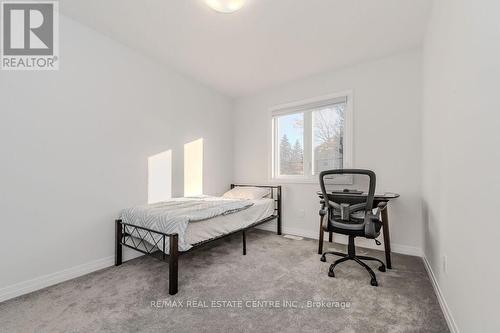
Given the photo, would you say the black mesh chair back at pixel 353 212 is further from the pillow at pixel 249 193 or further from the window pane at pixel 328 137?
the pillow at pixel 249 193

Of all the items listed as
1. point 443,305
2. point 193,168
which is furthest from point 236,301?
point 193,168

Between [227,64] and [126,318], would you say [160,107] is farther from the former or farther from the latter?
[126,318]

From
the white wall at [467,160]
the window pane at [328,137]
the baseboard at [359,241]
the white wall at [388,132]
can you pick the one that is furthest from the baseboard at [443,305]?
the window pane at [328,137]

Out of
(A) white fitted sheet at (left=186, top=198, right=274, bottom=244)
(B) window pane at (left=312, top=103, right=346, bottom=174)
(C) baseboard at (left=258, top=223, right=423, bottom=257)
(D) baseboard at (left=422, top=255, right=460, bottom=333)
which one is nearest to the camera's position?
(D) baseboard at (left=422, top=255, right=460, bottom=333)

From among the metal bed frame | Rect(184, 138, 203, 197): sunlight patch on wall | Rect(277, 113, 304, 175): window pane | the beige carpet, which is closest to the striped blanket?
the metal bed frame

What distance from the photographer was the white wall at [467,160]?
0.96 metres

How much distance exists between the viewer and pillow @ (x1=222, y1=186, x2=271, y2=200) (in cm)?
362

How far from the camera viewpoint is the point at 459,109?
1.37 metres

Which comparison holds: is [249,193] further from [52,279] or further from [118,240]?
[52,279]

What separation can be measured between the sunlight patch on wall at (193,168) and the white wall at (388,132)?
5.33 feet

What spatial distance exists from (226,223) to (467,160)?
82.4 inches

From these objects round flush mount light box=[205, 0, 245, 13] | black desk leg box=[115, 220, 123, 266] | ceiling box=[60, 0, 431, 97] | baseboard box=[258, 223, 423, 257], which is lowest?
baseboard box=[258, 223, 423, 257]

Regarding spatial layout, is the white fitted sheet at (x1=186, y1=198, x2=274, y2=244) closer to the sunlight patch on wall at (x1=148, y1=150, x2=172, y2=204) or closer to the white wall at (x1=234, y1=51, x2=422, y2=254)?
the white wall at (x1=234, y1=51, x2=422, y2=254)

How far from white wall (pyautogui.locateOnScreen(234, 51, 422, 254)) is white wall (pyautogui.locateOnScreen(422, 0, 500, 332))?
796mm
